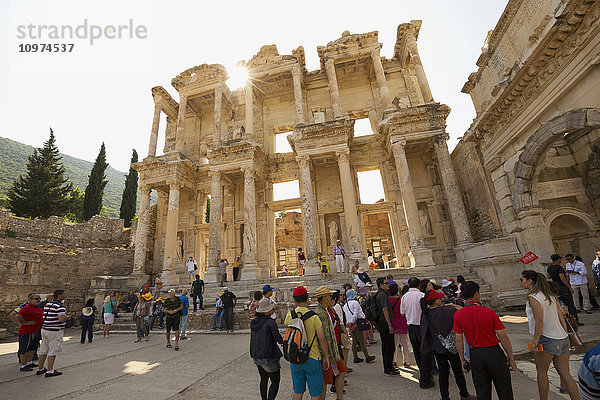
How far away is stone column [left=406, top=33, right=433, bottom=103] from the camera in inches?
595

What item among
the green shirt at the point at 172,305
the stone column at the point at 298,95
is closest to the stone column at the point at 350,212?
the stone column at the point at 298,95

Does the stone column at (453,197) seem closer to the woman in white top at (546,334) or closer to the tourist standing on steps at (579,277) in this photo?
the tourist standing on steps at (579,277)

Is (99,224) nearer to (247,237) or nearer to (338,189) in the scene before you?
(247,237)

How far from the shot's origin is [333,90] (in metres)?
16.0

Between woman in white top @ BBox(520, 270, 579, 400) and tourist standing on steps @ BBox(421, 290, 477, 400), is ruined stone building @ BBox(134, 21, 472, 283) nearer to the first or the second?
tourist standing on steps @ BBox(421, 290, 477, 400)

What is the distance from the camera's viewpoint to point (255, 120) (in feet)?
62.4

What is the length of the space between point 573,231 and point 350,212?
332 inches

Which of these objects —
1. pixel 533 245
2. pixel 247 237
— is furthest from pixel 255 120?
pixel 533 245

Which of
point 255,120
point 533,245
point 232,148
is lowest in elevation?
point 533,245

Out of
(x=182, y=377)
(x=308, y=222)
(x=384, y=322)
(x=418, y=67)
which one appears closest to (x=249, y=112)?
(x=308, y=222)

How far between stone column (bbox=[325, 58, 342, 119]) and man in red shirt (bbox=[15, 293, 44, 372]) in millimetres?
14090

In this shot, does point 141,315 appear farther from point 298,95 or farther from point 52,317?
point 298,95

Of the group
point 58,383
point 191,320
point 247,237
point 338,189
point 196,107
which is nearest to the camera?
point 58,383

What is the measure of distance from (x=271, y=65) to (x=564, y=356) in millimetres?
18177
